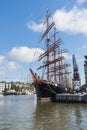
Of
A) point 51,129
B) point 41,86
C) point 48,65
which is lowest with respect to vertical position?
point 51,129

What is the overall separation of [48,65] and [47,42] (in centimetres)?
881

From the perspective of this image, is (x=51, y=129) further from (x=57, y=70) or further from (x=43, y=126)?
(x=57, y=70)

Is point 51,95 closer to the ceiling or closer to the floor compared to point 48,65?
closer to the floor

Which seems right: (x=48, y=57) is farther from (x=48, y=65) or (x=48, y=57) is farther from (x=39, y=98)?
A: (x=39, y=98)

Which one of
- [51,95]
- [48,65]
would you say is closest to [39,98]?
[51,95]

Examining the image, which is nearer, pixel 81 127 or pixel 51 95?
pixel 81 127

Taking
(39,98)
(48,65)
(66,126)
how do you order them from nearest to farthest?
(66,126) → (39,98) → (48,65)

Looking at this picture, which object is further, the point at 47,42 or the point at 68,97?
the point at 47,42

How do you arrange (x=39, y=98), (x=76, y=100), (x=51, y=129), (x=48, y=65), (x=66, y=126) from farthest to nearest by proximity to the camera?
(x=48, y=65) < (x=39, y=98) < (x=76, y=100) < (x=66, y=126) < (x=51, y=129)

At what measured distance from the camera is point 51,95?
105 metres

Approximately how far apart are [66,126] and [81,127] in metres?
1.80

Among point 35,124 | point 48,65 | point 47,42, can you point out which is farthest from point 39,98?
point 35,124

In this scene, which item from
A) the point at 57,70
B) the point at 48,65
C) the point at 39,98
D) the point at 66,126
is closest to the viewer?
the point at 66,126

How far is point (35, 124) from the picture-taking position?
39.2m
